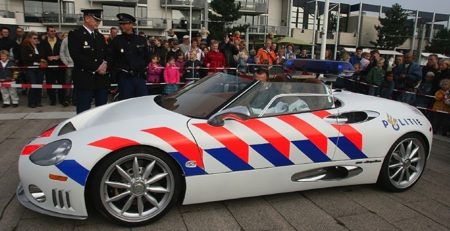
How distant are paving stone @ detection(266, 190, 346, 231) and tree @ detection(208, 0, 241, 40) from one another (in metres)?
41.7

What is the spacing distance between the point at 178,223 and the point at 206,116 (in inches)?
37.7

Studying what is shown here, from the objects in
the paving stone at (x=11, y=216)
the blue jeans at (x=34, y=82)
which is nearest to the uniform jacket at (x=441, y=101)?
the paving stone at (x=11, y=216)

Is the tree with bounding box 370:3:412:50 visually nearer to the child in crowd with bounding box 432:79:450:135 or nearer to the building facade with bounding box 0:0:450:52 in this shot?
the building facade with bounding box 0:0:450:52

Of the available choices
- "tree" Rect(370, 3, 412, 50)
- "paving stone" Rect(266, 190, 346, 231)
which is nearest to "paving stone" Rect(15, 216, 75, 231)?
"paving stone" Rect(266, 190, 346, 231)

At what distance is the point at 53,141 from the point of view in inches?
122

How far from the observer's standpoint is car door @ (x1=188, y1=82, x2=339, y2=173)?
3.19 metres

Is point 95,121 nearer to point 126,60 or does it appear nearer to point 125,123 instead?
point 125,123

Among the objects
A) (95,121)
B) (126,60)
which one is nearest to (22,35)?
(126,60)

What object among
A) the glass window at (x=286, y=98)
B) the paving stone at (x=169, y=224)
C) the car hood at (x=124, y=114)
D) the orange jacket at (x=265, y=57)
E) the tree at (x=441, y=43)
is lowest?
the paving stone at (x=169, y=224)

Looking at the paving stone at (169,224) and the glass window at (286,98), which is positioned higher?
the glass window at (286,98)

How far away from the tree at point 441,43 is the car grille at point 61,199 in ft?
234

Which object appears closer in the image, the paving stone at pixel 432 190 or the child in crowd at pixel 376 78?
the paving stone at pixel 432 190

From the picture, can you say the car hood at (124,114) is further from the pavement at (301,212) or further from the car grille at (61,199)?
the pavement at (301,212)

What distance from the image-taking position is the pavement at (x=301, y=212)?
3136 millimetres
